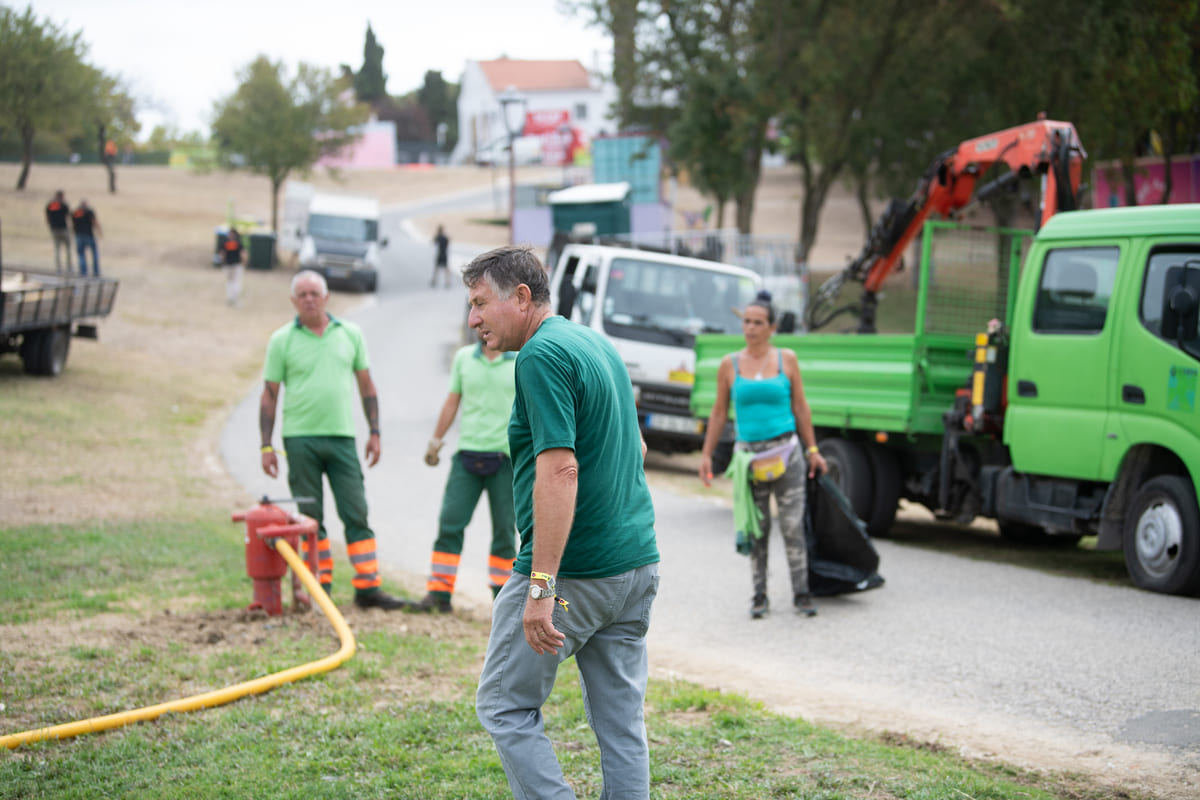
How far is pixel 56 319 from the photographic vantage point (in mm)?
17562

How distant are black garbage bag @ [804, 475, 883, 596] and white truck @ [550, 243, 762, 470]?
18.7ft

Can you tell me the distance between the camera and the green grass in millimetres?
4273

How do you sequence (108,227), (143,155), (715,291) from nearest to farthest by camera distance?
(715,291) → (108,227) → (143,155)

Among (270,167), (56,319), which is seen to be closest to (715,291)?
(56,319)

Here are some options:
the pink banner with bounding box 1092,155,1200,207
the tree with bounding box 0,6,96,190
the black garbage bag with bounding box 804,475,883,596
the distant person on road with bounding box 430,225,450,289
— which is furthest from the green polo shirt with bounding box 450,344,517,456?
the distant person on road with bounding box 430,225,450,289

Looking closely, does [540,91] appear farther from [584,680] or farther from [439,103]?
[584,680]

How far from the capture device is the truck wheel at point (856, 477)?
10.3 metres

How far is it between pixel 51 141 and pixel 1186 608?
33.5 meters

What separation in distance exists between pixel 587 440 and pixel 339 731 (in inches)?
83.2

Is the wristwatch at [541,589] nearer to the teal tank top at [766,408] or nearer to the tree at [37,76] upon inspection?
the teal tank top at [766,408]

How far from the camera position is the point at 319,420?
23.2 feet

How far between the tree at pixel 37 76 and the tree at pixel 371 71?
9425 cm

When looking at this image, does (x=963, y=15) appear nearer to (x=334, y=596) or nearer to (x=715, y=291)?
(x=715, y=291)

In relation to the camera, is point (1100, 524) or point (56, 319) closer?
point (1100, 524)
